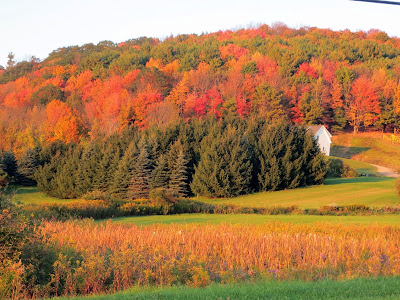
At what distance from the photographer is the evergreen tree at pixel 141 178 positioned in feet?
126

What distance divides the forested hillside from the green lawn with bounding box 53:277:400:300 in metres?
43.6

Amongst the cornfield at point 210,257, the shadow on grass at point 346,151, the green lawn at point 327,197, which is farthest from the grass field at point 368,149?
the cornfield at point 210,257

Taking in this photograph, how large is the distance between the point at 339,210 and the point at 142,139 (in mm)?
21205

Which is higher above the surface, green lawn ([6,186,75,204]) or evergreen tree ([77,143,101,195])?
evergreen tree ([77,143,101,195])

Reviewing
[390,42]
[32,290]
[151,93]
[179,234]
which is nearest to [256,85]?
[151,93]

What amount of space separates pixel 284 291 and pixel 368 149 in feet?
214

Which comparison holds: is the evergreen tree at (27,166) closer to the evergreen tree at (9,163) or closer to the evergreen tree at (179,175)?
the evergreen tree at (9,163)

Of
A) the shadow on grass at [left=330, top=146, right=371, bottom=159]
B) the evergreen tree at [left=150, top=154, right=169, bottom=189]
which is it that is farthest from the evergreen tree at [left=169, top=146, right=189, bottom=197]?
the shadow on grass at [left=330, top=146, right=371, bottom=159]

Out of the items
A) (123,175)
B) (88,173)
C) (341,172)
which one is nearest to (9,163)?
(88,173)

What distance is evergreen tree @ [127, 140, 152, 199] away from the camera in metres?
38.4

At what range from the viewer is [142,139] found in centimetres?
4116

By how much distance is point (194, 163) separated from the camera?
42.0m

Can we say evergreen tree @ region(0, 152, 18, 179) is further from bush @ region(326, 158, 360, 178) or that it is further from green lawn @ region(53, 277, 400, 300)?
green lawn @ region(53, 277, 400, 300)

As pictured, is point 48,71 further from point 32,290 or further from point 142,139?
point 32,290
